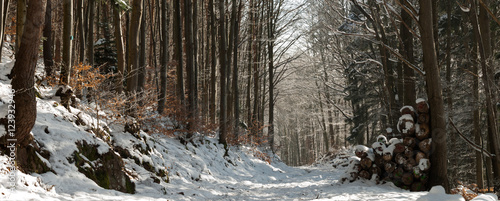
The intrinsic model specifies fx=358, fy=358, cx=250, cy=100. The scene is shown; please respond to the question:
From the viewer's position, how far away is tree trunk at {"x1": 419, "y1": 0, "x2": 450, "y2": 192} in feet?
26.4

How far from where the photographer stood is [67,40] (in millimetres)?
7887

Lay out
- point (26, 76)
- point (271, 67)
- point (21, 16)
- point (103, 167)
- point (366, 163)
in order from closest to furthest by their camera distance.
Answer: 1. point (26, 76)
2. point (103, 167)
3. point (21, 16)
4. point (366, 163)
5. point (271, 67)

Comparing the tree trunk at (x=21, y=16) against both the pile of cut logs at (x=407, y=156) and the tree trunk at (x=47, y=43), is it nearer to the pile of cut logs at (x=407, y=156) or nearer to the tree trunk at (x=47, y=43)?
the tree trunk at (x=47, y=43)

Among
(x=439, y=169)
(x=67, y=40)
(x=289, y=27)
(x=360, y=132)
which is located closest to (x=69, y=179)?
(x=67, y=40)

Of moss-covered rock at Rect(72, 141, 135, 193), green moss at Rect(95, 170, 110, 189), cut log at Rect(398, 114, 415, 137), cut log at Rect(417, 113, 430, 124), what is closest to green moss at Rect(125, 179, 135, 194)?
moss-covered rock at Rect(72, 141, 135, 193)

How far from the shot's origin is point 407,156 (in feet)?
28.8

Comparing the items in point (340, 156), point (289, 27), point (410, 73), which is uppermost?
point (289, 27)

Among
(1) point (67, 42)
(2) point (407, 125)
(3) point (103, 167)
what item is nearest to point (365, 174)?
(2) point (407, 125)

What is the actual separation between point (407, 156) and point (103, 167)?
691 cm

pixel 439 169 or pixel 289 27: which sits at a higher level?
pixel 289 27

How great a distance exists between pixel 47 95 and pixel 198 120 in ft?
21.3

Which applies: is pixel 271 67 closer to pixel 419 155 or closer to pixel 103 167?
pixel 419 155

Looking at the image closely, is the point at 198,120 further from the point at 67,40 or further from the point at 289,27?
the point at 289,27

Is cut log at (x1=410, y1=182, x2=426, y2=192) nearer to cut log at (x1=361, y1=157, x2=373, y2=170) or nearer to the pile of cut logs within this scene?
the pile of cut logs
